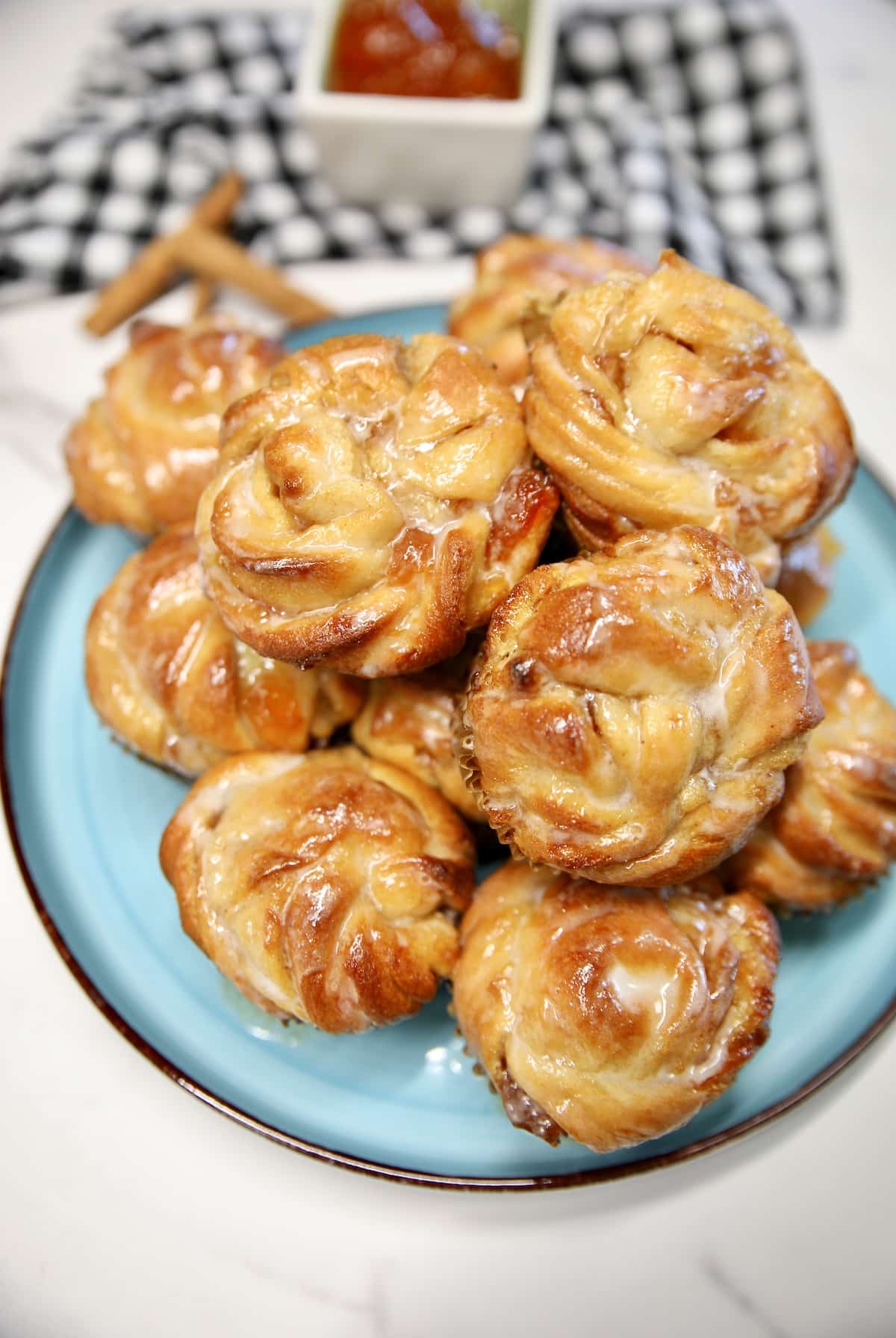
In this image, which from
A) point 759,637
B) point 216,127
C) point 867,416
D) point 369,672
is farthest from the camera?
point 216,127

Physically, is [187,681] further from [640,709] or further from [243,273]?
[243,273]

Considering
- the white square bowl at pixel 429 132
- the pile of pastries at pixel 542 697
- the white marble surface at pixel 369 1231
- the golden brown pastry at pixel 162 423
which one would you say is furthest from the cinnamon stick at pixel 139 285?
the white marble surface at pixel 369 1231

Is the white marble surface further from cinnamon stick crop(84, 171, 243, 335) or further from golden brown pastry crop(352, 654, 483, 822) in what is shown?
cinnamon stick crop(84, 171, 243, 335)

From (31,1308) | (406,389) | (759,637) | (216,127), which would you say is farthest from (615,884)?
(216,127)

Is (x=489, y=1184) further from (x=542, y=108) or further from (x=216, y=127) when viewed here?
(x=216, y=127)

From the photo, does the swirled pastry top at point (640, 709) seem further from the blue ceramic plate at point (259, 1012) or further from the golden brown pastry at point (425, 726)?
the blue ceramic plate at point (259, 1012)
